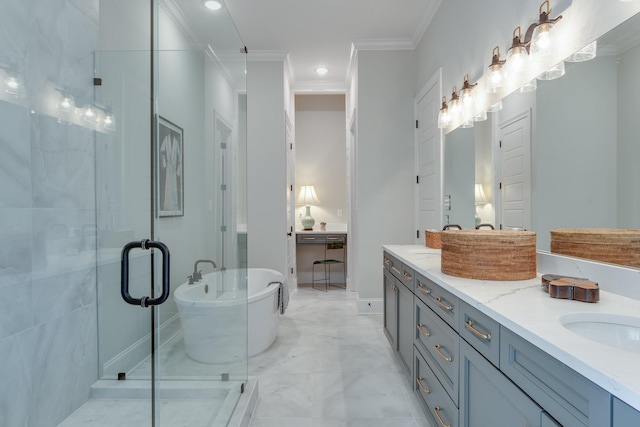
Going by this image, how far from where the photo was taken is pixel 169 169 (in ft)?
4.28

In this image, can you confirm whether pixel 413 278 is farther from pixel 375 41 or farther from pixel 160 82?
pixel 375 41

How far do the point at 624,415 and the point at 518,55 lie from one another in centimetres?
164

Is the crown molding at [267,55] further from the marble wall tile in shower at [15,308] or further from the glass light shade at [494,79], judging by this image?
the marble wall tile in shower at [15,308]

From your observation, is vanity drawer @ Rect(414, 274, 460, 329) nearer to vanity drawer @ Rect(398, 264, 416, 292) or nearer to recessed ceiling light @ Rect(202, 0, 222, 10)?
vanity drawer @ Rect(398, 264, 416, 292)

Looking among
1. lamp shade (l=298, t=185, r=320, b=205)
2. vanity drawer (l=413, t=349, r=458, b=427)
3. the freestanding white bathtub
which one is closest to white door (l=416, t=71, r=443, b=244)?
vanity drawer (l=413, t=349, r=458, b=427)

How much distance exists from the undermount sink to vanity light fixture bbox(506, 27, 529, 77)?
1.26 metres

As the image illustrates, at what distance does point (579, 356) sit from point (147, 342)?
1683 millimetres

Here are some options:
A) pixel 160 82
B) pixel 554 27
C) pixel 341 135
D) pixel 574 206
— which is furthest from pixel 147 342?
pixel 341 135

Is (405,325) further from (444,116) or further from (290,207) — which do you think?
(290,207)

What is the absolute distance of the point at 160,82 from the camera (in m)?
1.24

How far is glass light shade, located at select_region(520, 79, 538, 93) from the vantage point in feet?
5.26

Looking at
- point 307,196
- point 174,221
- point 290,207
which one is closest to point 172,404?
point 174,221

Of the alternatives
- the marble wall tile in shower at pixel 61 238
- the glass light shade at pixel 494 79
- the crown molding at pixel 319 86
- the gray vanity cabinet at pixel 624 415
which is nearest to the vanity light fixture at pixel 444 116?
the glass light shade at pixel 494 79

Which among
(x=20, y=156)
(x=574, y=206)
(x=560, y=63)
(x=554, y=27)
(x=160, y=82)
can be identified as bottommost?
(x=574, y=206)
